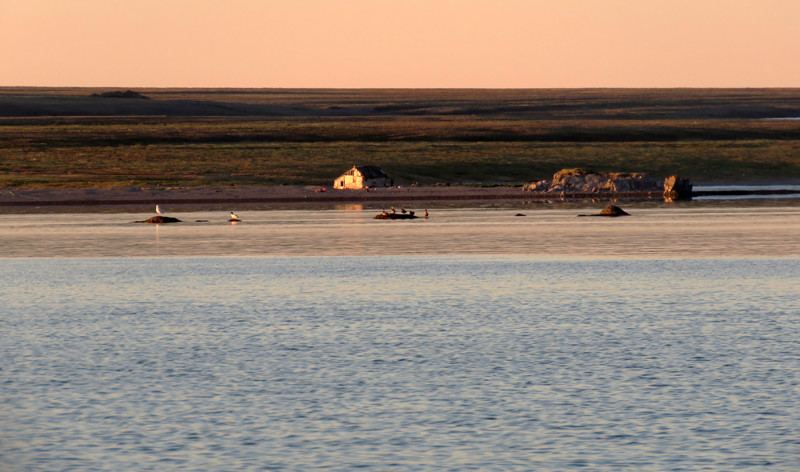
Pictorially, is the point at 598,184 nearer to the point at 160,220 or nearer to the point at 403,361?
the point at 160,220

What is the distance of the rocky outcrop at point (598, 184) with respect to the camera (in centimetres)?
8112

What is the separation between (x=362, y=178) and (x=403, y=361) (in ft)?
208

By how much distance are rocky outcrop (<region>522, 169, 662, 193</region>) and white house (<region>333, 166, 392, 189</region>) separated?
9.37 m

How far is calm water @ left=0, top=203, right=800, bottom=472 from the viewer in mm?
13234

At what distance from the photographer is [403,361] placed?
18641 mm

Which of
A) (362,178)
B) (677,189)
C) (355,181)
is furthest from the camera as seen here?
(355,181)

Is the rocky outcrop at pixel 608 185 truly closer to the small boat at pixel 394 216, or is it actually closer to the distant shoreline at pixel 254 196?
the distant shoreline at pixel 254 196

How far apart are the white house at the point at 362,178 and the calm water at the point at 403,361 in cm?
4247

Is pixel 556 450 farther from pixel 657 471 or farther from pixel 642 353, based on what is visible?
pixel 642 353

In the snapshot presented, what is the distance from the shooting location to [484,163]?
321 ft

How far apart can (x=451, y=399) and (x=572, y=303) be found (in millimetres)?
10715

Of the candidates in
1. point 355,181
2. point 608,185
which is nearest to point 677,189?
point 608,185

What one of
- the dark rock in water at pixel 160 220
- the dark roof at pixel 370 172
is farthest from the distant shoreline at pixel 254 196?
the dark rock in water at pixel 160 220

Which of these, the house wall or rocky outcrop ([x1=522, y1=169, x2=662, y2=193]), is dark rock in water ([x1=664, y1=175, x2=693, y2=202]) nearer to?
rocky outcrop ([x1=522, y1=169, x2=662, y2=193])
